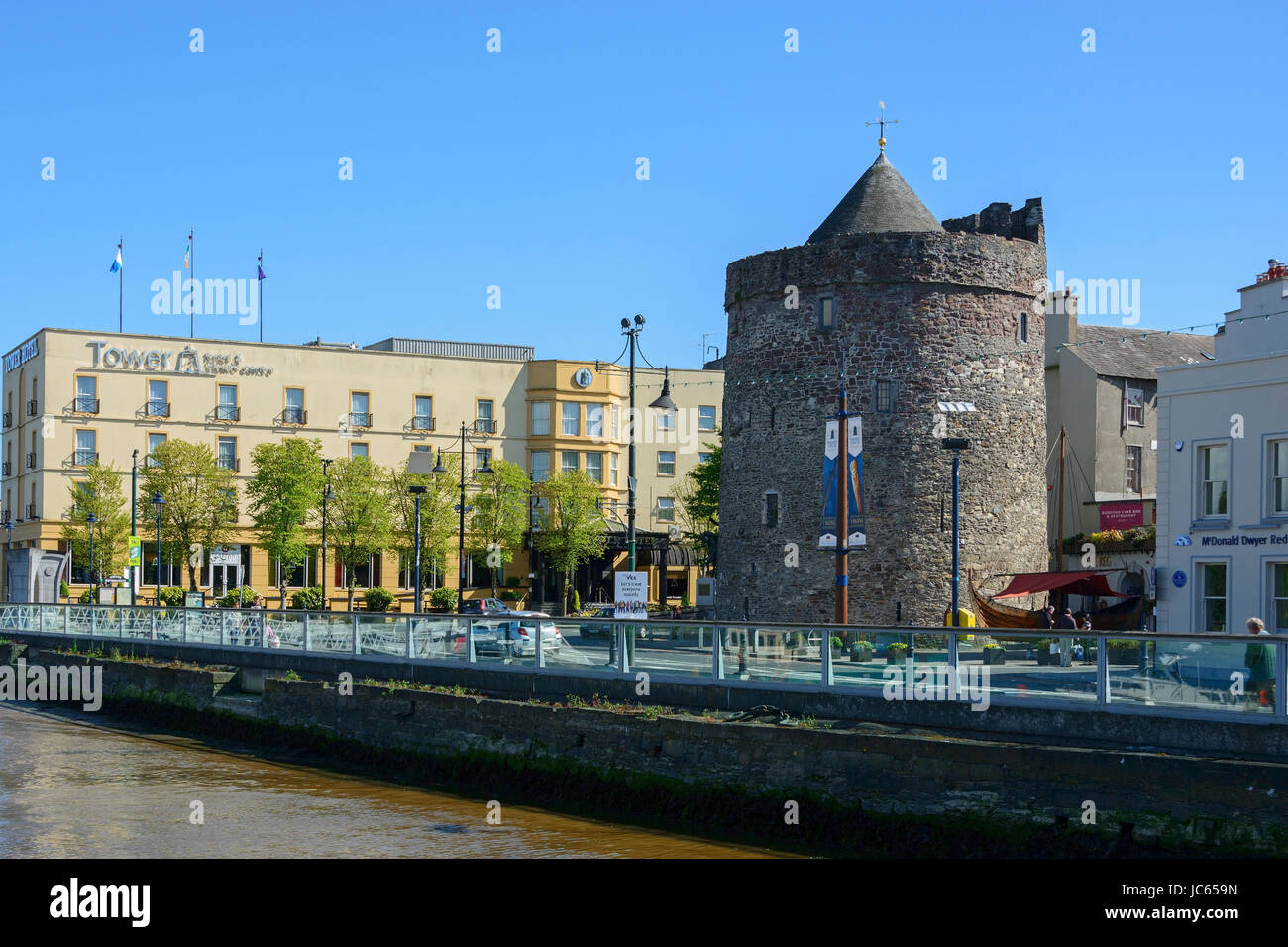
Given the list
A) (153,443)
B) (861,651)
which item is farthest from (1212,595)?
(153,443)

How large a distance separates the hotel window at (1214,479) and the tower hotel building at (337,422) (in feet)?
120

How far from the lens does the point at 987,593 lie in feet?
129

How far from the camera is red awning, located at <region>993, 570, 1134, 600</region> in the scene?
122 feet

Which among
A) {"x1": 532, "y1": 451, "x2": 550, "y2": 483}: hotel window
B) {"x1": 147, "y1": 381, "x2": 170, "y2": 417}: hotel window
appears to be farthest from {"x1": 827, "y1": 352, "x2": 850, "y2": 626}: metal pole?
{"x1": 147, "y1": 381, "x2": 170, "y2": 417}: hotel window

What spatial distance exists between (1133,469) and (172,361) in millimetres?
42269

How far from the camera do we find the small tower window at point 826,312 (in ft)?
129

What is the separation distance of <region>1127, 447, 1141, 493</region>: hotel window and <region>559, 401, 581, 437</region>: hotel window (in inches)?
1220

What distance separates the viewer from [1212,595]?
3086 centimetres

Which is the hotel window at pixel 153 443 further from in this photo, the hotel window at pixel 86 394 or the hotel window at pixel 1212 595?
the hotel window at pixel 1212 595

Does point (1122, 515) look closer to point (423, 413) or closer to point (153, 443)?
point (423, 413)

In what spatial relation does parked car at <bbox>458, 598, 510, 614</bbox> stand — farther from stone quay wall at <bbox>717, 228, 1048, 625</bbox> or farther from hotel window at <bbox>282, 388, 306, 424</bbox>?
hotel window at <bbox>282, 388, 306, 424</bbox>

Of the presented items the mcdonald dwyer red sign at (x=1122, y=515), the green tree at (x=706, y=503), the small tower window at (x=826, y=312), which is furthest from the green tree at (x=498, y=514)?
the mcdonald dwyer red sign at (x=1122, y=515)
